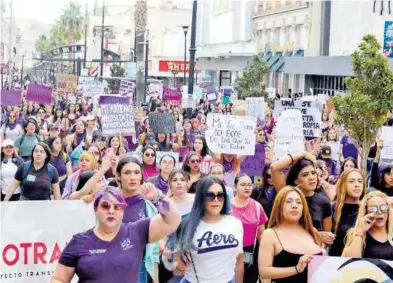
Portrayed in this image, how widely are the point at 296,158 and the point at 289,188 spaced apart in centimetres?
134

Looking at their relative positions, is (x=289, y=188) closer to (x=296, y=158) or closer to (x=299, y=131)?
(x=296, y=158)

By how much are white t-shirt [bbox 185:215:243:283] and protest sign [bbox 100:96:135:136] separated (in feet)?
22.7

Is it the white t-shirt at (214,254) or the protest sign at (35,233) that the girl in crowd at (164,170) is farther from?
the white t-shirt at (214,254)

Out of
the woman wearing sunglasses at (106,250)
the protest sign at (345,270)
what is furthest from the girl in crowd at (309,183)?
the woman wearing sunglasses at (106,250)

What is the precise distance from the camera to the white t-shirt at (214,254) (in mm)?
6223

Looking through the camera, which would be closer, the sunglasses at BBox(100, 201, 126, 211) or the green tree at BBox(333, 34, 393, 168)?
the sunglasses at BBox(100, 201, 126, 211)

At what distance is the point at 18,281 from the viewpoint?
22.5 feet

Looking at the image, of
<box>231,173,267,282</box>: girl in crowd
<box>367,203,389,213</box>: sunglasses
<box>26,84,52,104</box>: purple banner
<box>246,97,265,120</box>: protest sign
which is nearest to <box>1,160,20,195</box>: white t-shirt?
<box>231,173,267,282</box>: girl in crowd

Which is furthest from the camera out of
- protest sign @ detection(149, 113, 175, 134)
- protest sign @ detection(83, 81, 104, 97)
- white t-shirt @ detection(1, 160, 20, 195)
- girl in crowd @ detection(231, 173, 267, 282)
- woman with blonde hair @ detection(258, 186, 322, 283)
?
protest sign @ detection(83, 81, 104, 97)

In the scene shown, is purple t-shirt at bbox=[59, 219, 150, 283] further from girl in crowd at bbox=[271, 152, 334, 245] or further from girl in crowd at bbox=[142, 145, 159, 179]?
girl in crowd at bbox=[142, 145, 159, 179]

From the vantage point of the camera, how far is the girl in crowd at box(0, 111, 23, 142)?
54.9 ft

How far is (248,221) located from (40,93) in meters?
14.2

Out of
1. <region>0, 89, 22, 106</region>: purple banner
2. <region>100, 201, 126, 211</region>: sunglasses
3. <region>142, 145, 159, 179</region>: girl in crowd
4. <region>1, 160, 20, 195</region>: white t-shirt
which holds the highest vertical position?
<region>0, 89, 22, 106</region>: purple banner

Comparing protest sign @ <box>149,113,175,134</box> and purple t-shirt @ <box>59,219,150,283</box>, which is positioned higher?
protest sign @ <box>149,113,175,134</box>
